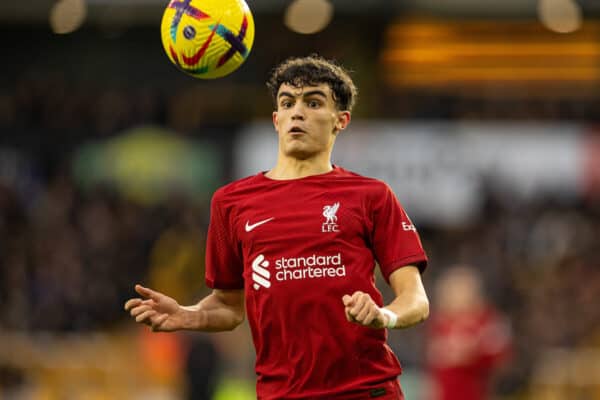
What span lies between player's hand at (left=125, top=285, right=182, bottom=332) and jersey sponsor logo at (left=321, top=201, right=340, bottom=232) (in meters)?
0.71

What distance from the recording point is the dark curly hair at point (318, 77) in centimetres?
513

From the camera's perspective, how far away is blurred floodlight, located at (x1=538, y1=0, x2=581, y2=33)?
1844 centimetres

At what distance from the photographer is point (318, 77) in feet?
16.8

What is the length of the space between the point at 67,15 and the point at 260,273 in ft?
51.4

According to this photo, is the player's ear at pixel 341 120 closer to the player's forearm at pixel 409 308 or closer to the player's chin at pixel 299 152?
the player's chin at pixel 299 152

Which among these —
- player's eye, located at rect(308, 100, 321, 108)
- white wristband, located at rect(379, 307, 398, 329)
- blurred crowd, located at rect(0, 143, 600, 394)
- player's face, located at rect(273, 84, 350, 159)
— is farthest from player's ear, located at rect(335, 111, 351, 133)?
blurred crowd, located at rect(0, 143, 600, 394)

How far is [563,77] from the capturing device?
2219 centimetres

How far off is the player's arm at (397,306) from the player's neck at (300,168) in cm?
55

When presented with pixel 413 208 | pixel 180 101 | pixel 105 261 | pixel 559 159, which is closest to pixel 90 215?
pixel 105 261

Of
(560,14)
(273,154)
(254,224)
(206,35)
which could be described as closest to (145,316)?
(254,224)

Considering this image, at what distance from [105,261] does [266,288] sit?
13988 millimetres

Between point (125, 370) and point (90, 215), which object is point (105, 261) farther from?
point (125, 370)

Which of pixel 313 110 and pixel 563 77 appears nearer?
pixel 313 110

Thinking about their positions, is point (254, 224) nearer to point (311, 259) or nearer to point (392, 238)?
point (311, 259)
